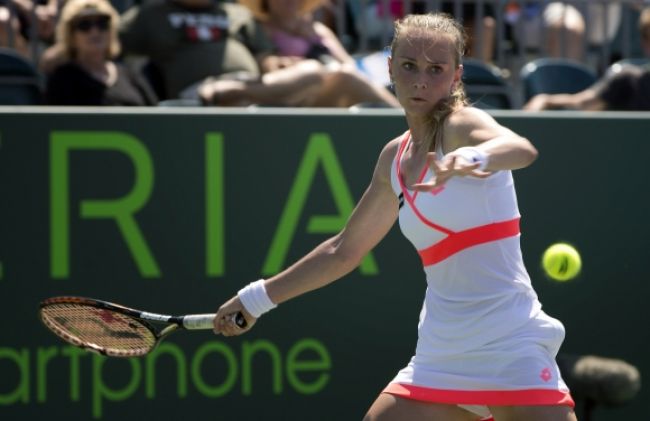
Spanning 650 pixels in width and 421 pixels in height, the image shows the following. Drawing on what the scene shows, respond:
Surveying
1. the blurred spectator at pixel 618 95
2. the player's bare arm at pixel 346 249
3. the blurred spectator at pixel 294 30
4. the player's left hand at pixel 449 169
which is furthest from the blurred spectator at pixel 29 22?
the player's left hand at pixel 449 169

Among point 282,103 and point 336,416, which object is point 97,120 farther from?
point 336,416

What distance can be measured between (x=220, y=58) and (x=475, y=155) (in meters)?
4.12

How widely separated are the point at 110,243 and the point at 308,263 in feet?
6.70

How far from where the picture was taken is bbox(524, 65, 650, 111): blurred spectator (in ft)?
23.5

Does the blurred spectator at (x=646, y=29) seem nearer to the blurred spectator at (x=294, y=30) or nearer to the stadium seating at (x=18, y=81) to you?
the blurred spectator at (x=294, y=30)

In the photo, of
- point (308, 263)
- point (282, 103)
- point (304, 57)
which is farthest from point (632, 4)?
point (308, 263)

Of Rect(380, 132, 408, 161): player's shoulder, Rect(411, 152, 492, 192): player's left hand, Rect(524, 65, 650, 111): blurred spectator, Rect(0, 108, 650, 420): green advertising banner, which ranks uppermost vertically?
Rect(411, 152, 492, 192): player's left hand

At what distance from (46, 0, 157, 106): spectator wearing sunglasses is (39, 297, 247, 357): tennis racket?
8.10 ft

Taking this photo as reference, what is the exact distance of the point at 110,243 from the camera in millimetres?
5664

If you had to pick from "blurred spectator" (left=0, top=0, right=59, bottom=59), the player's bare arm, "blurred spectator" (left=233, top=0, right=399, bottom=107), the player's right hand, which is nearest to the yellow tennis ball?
the player's bare arm

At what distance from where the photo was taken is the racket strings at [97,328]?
13.2 ft

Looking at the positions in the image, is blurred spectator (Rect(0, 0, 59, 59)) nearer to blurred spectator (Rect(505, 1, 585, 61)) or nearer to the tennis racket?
blurred spectator (Rect(505, 1, 585, 61))

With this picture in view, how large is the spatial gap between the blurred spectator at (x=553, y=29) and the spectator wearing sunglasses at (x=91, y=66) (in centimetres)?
297

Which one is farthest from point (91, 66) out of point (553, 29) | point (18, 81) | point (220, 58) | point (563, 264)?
point (553, 29)
